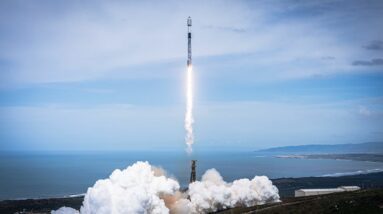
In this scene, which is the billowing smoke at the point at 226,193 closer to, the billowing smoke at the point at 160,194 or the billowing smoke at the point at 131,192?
the billowing smoke at the point at 160,194

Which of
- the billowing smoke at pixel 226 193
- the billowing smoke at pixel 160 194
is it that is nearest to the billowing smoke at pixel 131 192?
the billowing smoke at pixel 160 194

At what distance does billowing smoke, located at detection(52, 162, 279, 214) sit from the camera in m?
76.4

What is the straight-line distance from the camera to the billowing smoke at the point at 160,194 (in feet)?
251

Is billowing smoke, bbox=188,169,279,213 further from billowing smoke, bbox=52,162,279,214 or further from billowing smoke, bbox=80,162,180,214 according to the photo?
billowing smoke, bbox=80,162,180,214

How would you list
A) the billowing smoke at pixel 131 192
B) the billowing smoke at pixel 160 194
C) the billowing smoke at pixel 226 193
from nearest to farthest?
the billowing smoke at pixel 131 192
the billowing smoke at pixel 160 194
the billowing smoke at pixel 226 193

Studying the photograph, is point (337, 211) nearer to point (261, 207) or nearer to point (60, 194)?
point (261, 207)

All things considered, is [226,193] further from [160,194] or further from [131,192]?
[131,192]

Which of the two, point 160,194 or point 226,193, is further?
point 226,193

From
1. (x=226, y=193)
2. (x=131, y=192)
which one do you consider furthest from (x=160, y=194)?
(x=226, y=193)

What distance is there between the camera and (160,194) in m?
83.9

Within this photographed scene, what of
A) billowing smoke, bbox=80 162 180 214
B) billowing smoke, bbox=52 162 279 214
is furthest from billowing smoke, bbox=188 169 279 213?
billowing smoke, bbox=80 162 180 214

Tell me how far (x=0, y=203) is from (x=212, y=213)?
324 ft

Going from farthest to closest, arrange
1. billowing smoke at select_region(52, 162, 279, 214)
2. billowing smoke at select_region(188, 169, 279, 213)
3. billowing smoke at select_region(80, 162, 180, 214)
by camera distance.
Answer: billowing smoke at select_region(188, 169, 279, 213), billowing smoke at select_region(52, 162, 279, 214), billowing smoke at select_region(80, 162, 180, 214)

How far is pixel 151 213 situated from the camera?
3100 inches
